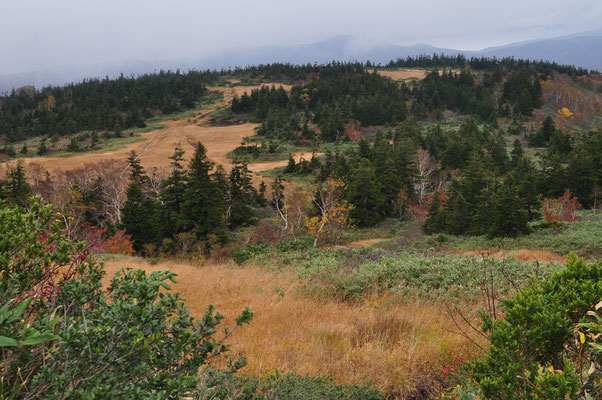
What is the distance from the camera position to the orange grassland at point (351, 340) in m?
3.99

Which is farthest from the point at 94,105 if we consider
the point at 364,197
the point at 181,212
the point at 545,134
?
the point at 545,134

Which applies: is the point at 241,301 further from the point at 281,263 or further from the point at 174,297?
the point at 281,263

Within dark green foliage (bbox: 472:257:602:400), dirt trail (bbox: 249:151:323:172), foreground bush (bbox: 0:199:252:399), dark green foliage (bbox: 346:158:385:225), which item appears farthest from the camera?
dirt trail (bbox: 249:151:323:172)

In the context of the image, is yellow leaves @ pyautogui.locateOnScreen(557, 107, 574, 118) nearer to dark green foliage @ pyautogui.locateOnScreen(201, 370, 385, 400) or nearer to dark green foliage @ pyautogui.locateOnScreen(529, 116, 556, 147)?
dark green foliage @ pyautogui.locateOnScreen(529, 116, 556, 147)

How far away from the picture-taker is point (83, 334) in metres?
1.61

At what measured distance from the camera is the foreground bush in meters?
1.57

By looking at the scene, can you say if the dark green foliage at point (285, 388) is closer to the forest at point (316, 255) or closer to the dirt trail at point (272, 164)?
the forest at point (316, 255)

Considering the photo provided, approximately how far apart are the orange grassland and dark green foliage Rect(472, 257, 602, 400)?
1565mm

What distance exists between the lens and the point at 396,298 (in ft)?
25.1

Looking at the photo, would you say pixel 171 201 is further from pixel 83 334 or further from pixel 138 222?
pixel 83 334

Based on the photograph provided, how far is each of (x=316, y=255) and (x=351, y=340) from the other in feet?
41.0

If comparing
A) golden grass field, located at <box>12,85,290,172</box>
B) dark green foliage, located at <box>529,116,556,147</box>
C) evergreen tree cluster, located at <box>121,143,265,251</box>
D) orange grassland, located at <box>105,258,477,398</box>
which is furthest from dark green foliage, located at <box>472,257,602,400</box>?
dark green foliage, located at <box>529,116,556,147</box>

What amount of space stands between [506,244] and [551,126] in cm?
5696

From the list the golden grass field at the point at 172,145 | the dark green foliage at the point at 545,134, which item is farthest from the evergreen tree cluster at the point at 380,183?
the dark green foliage at the point at 545,134
